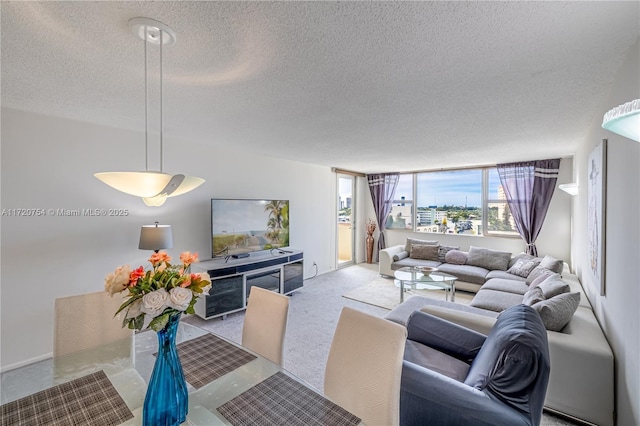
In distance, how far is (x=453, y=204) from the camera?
20.1ft

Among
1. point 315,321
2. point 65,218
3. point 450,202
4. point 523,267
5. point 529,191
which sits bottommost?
point 315,321

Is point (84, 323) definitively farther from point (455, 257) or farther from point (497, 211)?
point (497, 211)

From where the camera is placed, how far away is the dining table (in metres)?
1.14

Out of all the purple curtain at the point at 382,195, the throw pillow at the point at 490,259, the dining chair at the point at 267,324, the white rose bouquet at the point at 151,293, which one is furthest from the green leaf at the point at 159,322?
the purple curtain at the point at 382,195

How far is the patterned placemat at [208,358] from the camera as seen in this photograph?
1463mm

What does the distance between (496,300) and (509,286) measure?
2.29 ft

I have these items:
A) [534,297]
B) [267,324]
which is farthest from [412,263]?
[267,324]

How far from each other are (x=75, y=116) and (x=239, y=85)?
1.91 metres

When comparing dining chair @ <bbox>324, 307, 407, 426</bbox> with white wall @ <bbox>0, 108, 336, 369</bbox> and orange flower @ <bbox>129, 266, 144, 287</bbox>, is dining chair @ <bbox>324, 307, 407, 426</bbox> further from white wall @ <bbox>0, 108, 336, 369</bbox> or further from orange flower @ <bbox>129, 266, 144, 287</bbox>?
white wall @ <bbox>0, 108, 336, 369</bbox>

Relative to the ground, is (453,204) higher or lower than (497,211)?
higher

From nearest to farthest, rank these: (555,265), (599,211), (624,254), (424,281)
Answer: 1. (624,254)
2. (599,211)
3. (555,265)
4. (424,281)

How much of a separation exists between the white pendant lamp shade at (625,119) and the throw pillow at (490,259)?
4652mm

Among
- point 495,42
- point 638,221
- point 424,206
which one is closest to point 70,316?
point 495,42

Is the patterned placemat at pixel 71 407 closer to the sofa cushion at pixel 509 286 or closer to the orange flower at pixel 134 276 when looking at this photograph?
the orange flower at pixel 134 276
